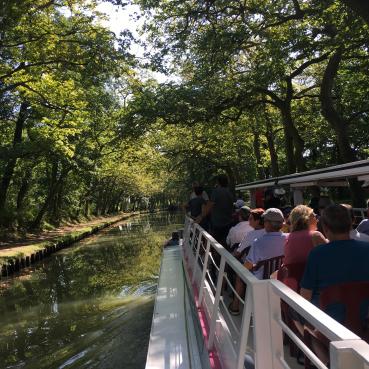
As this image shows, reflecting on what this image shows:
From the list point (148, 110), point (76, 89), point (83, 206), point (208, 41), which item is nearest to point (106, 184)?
point (83, 206)

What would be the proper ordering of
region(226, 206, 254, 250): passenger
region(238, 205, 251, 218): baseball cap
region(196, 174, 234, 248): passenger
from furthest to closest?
region(196, 174, 234, 248): passenger < region(238, 205, 251, 218): baseball cap < region(226, 206, 254, 250): passenger

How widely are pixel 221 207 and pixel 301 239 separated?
4338 mm

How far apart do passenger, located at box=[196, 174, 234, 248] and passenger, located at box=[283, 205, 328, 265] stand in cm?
409

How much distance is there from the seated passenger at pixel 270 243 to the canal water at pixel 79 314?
152 inches

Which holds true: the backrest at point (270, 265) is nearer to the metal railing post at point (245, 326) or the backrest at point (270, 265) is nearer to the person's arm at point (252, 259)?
the person's arm at point (252, 259)

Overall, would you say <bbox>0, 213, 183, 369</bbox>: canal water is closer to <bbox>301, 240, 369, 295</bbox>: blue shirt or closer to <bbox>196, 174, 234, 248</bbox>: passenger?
<bbox>196, 174, 234, 248</bbox>: passenger

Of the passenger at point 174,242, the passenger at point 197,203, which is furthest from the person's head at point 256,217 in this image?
the passenger at point 174,242

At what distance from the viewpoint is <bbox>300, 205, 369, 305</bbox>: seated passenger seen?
320 cm

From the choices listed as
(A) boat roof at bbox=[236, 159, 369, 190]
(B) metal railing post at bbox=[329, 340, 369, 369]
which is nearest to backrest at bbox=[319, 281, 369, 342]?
(B) metal railing post at bbox=[329, 340, 369, 369]

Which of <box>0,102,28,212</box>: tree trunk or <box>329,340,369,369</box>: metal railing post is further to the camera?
<box>0,102,28,212</box>: tree trunk

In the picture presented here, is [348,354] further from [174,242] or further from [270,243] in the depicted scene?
[174,242]

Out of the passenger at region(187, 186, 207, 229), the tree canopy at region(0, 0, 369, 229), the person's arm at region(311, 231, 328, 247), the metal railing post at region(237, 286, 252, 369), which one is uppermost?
the tree canopy at region(0, 0, 369, 229)

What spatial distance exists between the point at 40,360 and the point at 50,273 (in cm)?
1232

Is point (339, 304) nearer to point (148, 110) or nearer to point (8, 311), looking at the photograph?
point (8, 311)
